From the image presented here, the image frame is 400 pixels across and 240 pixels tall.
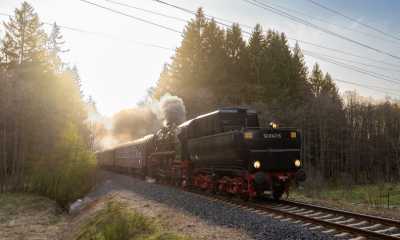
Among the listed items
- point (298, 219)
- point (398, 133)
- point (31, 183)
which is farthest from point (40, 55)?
point (398, 133)

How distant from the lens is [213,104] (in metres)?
45.4

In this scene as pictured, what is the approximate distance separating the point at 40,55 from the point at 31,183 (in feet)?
68.3

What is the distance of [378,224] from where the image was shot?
9391 mm

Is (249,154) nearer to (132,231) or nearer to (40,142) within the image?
(132,231)

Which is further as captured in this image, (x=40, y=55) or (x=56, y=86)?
(x=40, y=55)

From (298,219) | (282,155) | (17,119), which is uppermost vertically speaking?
(17,119)

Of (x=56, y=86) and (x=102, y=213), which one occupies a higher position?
(x=56, y=86)

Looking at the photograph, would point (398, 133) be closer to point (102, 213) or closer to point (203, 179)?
point (203, 179)

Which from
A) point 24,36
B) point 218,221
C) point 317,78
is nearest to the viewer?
point 218,221

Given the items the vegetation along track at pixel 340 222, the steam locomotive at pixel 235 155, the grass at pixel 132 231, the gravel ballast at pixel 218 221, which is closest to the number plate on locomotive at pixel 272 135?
the steam locomotive at pixel 235 155

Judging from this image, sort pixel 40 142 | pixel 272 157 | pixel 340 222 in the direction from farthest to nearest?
pixel 40 142
pixel 272 157
pixel 340 222

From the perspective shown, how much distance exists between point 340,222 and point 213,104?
35961 millimetres

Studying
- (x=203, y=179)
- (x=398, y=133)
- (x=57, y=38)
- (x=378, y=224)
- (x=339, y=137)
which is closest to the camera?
(x=378, y=224)

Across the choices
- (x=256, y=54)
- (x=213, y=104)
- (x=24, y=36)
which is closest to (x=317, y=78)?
(x=256, y=54)
